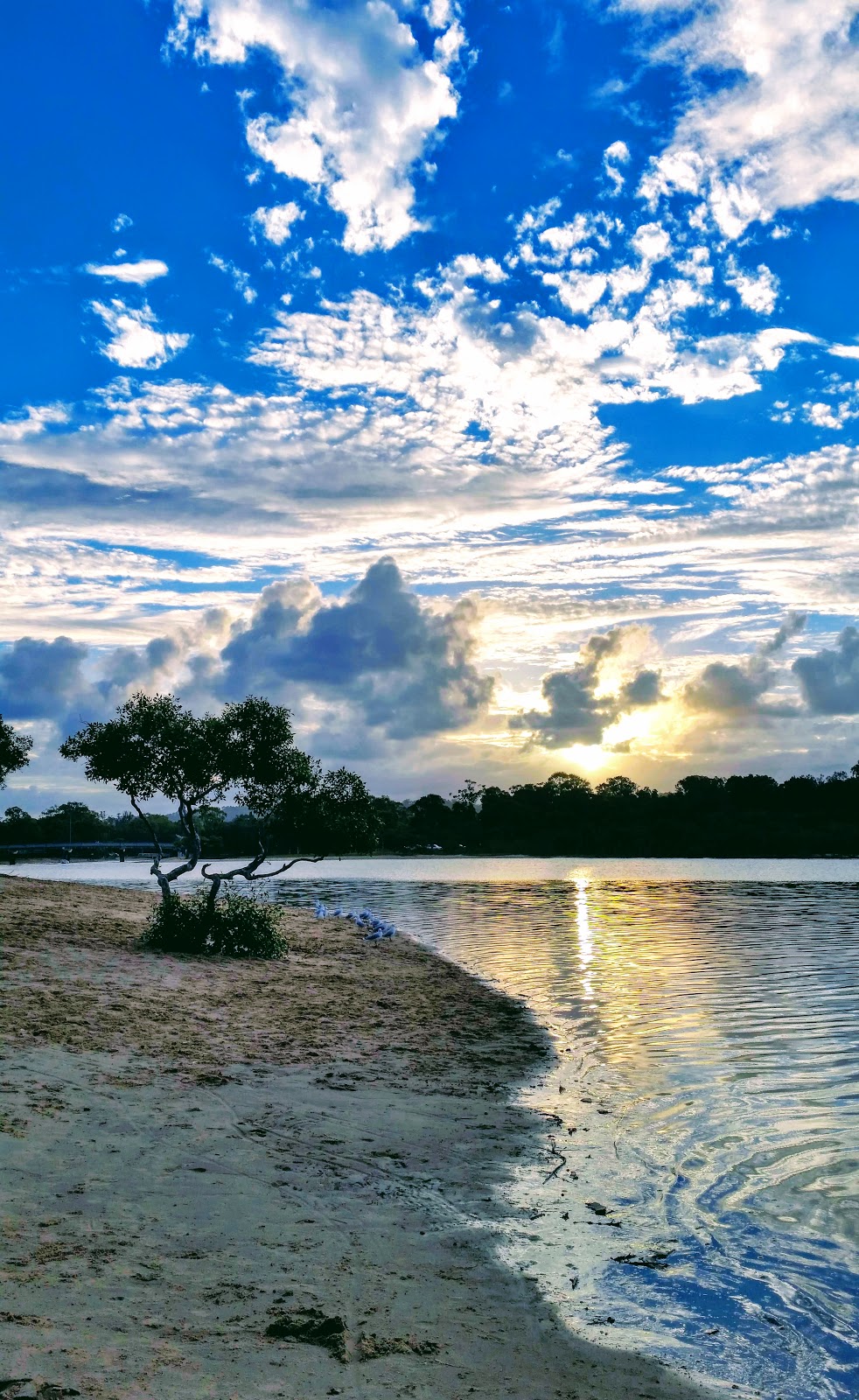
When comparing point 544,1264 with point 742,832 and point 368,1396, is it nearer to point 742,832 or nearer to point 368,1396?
point 368,1396

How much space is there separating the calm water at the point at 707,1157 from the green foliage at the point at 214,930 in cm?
708

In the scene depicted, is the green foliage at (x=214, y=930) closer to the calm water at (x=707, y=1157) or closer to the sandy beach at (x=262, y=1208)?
the sandy beach at (x=262, y=1208)

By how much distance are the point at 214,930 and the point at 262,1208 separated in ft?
60.5

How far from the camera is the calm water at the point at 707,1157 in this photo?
24.4 ft

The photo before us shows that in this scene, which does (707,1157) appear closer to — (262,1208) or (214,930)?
(262,1208)

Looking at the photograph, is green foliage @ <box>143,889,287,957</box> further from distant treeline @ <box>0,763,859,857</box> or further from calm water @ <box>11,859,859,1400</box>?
distant treeline @ <box>0,763,859,857</box>

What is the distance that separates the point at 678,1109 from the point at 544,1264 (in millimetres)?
6157

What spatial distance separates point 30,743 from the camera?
148 ft

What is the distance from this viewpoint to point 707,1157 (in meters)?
11.7

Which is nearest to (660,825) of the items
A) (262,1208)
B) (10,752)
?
(10,752)

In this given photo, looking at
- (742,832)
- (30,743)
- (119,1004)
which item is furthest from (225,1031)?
(742,832)

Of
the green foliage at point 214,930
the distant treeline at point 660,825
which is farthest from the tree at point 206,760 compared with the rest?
the distant treeline at point 660,825

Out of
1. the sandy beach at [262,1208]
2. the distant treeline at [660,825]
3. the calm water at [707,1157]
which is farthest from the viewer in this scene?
the distant treeline at [660,825]

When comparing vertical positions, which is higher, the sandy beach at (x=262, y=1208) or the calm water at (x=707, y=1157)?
the sandy beach at (x=262, y=1208)
